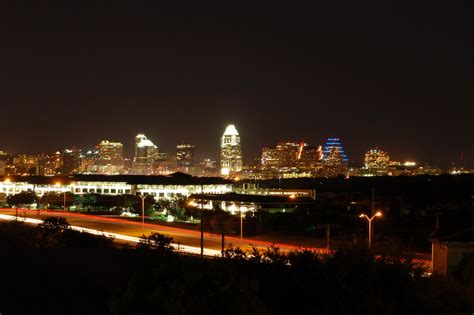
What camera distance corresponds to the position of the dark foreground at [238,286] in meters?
11.1

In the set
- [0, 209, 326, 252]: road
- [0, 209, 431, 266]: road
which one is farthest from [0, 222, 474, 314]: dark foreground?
[0, 209, 326, 252]: road

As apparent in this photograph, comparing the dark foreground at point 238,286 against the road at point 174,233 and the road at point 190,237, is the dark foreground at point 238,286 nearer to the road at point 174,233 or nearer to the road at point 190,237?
the road at point 190,237

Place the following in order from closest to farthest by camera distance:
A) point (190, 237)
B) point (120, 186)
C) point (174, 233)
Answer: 1. point (190, 237)
2. point (174, 233)
3. point (120, 186)

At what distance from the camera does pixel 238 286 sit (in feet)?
37.0

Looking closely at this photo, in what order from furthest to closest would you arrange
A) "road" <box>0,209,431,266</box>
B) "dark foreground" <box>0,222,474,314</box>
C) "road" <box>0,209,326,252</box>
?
1. "road" <box>0,209,326,252</box>
2. "road" <box>0,209,431,266</box>
3. "dark foreground" <box>0,222,474,314</box>

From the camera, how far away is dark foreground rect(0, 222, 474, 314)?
36.4 ft

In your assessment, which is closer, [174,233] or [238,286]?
[238,286]

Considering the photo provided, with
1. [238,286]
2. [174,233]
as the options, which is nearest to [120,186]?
[174,233]

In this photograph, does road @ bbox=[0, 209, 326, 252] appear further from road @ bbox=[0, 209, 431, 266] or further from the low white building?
the low white building

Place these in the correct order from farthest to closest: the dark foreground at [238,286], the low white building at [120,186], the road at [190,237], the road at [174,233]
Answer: the low white building at [120,186] → the road at [174,233] → the road at [190,237] → the dark foreground at [238,286]

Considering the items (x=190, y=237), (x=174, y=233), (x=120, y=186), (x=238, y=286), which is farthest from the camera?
(x=120, y=186)

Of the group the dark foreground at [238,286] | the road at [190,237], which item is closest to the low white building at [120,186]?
the road at [190,237]

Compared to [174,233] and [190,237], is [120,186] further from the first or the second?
[190,237]

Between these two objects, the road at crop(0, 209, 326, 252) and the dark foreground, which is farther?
→ the road at crop(0, 209, 326, 252)
